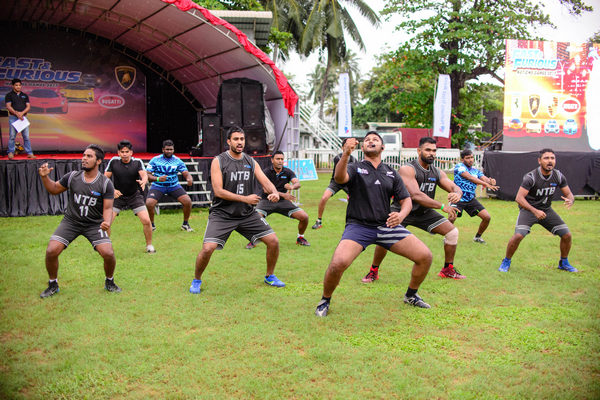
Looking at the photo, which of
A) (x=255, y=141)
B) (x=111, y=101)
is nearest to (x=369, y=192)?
(x=255, y=141)

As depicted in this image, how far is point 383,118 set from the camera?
5816 centimetres

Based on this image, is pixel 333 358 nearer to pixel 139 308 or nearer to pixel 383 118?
pixel 139 308

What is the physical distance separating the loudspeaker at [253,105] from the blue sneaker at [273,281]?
9262 mm

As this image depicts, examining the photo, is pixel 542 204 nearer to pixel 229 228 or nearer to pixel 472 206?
pixel 472 206

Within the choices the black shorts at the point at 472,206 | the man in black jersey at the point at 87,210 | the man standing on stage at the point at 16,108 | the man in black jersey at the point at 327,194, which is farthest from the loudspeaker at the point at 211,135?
the man in black jersey at the point at 87,210

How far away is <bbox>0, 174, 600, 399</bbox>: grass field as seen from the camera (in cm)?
369

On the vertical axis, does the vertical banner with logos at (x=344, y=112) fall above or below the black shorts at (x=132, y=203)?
above

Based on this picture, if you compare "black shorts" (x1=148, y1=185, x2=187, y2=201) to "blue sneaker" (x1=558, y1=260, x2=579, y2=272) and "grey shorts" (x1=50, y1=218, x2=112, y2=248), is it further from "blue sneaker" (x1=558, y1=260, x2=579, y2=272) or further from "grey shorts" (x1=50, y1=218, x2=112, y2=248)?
"blue sneaker" (x1=558, y1=260, x2=579, y2=272)

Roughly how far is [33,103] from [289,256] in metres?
13.9

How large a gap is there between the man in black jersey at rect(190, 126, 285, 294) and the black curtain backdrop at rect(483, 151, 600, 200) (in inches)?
486

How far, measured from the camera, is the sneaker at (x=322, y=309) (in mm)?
5199

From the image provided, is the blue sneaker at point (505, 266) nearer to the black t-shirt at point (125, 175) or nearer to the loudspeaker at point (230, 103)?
the black t-shirt at point (125, 175)

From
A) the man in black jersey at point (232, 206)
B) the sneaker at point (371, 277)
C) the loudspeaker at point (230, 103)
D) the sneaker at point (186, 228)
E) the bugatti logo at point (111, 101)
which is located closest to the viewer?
the man in black jersey at point (232, 206)

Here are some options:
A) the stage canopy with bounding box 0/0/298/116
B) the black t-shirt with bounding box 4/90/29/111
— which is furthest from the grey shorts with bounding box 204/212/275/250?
the black t-shirt with bounding box 4/90/29/111
